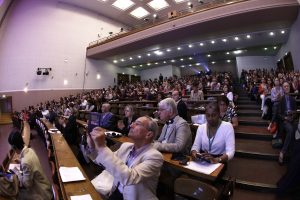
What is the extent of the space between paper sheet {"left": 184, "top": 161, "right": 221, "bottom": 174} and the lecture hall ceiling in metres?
8.95

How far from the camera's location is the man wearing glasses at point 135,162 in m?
1.29

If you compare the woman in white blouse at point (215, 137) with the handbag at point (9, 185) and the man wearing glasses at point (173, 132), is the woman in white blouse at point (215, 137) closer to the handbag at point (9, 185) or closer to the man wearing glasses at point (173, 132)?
→ the man wearing glasses at point (173, 132)

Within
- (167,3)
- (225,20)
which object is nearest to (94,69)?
(167,3)

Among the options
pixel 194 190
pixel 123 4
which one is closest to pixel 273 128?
pixel 194 190

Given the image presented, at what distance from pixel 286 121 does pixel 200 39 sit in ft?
30.5

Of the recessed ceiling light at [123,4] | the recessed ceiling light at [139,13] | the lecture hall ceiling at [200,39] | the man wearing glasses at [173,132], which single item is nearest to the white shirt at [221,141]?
the man wearing glasses at [173,132]

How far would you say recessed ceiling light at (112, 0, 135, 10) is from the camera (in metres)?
15.8

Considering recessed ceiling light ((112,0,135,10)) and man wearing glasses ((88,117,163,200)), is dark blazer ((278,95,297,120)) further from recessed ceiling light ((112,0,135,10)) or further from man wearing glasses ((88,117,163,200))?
recessed ceiling light ((112,0,135,10))

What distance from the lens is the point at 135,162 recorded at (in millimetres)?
1525

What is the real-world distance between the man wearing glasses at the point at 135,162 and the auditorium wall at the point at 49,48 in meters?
14.6

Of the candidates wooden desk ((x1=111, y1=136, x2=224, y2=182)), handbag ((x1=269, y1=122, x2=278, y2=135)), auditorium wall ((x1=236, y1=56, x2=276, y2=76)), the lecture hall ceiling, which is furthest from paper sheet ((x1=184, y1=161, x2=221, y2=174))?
auditorium wall ((x1=236, y1=56, x2=276, y2=76))

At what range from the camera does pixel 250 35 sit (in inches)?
443

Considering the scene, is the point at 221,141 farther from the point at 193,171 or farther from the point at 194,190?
Result: the point at 194,190

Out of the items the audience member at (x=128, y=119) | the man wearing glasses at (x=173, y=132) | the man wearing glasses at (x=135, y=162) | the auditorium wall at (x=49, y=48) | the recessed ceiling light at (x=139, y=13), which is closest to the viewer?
the man wearing glasses at (x=135, y=162)
